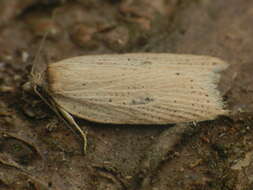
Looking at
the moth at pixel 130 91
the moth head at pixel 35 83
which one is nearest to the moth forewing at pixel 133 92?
the moth at pixel 130 91

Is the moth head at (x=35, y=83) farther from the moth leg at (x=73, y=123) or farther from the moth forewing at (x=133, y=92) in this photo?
the moth leg at (x=73, y=123)

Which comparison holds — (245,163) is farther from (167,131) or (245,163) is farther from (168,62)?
(168,62)

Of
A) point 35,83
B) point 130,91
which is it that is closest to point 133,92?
point 130,91

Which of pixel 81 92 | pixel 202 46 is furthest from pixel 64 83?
pixel 202 46

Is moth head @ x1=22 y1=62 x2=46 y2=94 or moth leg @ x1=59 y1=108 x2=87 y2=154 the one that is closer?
moth leg @ x1=59 y1=108 x2=87 y2=154

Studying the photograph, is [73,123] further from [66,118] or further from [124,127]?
[124,127]

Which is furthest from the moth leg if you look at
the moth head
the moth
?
the moth head

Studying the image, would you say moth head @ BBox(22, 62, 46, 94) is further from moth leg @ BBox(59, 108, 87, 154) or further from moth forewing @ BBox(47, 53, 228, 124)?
moth leg @ BBox(59, 108, 87, 154)
